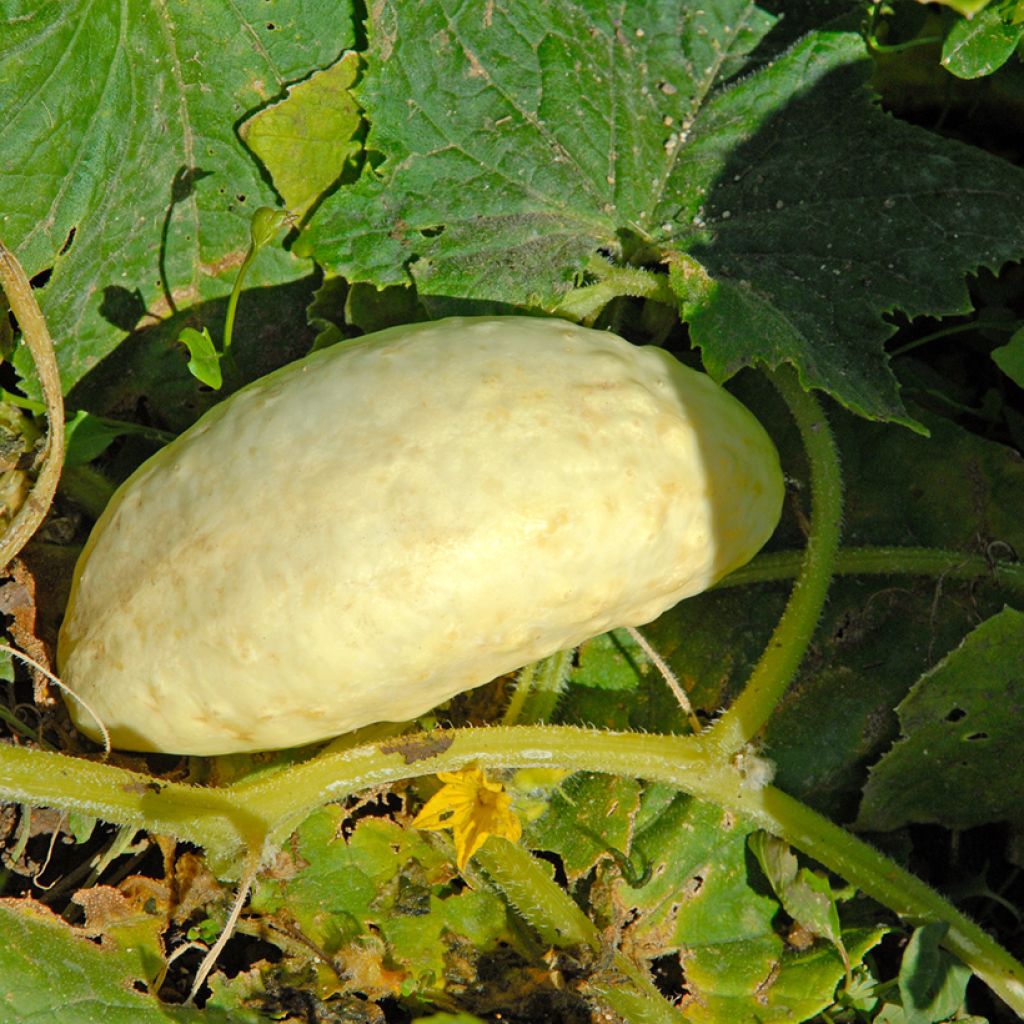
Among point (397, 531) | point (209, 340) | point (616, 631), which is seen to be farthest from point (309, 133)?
point (616, 631)

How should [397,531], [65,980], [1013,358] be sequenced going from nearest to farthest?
[397,531], [65,980], [1013,358]

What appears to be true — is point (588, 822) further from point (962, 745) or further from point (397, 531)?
point (397, 531)

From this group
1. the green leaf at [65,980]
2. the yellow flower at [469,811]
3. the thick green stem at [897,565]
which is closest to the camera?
the green leaf at [65,980]

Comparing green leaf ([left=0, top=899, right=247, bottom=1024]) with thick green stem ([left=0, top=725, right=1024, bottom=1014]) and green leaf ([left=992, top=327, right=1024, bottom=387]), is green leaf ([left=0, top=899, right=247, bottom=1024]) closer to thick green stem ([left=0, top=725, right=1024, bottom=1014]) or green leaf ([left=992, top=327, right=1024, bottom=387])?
thick green stem ([left=0, top=725, right=1024, bottom=1014])

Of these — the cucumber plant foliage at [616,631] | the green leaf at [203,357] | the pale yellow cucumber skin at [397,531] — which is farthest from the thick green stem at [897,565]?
the green leaf at [203,357]

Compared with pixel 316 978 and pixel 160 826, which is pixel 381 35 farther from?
pixel 316 978

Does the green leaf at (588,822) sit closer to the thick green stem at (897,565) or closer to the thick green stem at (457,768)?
the thick green stem at (457,768)

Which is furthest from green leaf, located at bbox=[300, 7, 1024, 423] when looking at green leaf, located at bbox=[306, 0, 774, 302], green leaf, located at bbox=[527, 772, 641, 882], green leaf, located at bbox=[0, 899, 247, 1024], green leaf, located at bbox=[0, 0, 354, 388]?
green leaf, located at bbox=[0, 899, 247, 1024]
